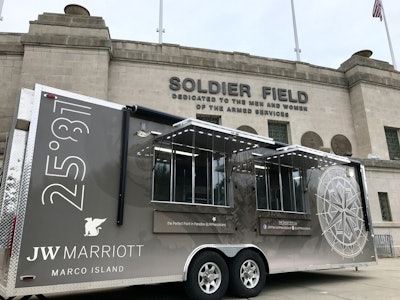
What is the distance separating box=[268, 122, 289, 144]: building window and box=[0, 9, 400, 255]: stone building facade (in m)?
0.06

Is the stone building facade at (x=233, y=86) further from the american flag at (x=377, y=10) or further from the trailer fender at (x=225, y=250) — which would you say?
the trailer fender at (x=225, y=250)

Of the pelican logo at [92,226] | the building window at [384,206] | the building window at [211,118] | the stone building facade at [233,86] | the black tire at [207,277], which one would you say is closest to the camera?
the pelican logo at [92,226]

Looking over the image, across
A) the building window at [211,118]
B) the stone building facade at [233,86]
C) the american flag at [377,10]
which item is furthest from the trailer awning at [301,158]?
the american flag at [377,10]

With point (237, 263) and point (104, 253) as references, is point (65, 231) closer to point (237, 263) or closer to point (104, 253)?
point (104, 253)

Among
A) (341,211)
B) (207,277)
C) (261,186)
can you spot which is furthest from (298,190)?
(207,277)

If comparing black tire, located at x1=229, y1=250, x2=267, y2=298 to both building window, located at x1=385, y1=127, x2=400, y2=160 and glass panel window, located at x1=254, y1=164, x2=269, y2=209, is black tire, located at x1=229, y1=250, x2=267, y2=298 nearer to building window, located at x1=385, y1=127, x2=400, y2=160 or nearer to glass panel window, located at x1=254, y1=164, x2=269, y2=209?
glass panel window, located at x1=254, y1=164, x2=269, y2=209

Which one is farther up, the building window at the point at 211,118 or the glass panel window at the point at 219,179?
the building window at the point at 211,118

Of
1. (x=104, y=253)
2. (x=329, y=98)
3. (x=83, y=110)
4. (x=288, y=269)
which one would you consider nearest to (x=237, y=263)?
(x=288, y=269)

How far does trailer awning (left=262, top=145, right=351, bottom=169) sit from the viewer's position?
25.8 ft

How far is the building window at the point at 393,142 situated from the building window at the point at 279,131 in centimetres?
676

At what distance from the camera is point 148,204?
596 cm

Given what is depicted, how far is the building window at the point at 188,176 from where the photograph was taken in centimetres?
631

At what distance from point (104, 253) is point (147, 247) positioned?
745 mm

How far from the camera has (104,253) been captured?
5320 millimetres
